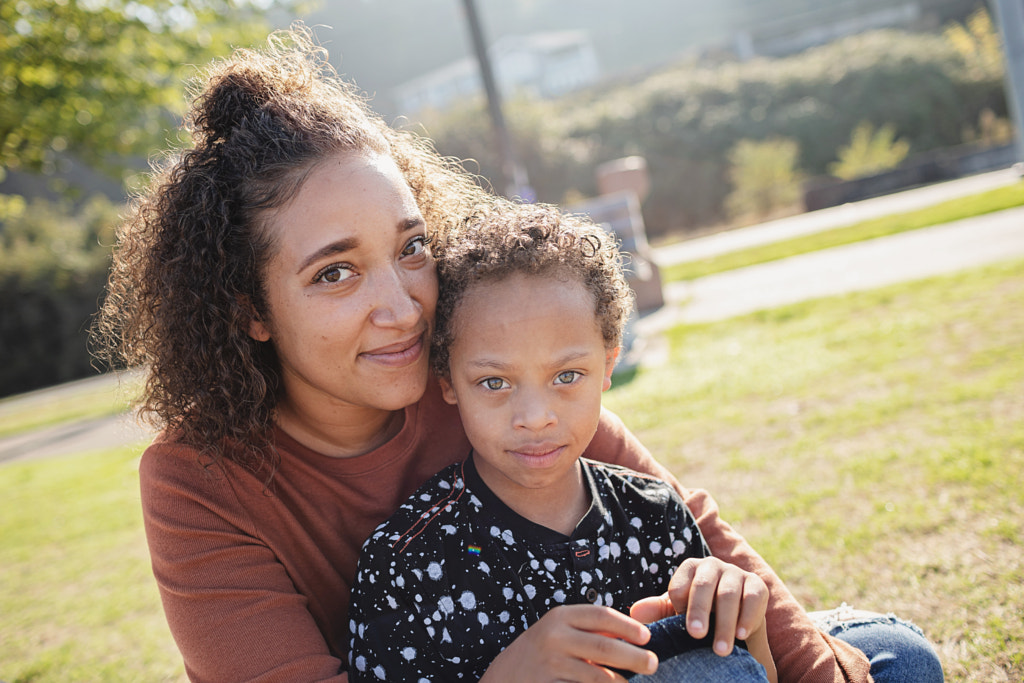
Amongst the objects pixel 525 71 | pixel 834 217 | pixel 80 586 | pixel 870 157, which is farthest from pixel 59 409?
pixel 525 71

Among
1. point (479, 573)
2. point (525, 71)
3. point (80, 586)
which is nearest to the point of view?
point (479, 573)

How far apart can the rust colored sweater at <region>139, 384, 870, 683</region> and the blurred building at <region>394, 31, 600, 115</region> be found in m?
48.0

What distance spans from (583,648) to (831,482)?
2.69 metres

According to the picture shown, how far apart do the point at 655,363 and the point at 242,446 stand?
500 cm

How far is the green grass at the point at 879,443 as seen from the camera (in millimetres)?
2570

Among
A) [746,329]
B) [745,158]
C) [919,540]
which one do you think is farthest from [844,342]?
[745,158]

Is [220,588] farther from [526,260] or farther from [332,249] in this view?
[526,260]

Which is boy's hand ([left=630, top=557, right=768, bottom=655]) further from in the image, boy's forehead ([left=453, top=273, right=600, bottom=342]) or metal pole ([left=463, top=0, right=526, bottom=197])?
metal pole ([left=463, top=0, right=526, bottom=197])

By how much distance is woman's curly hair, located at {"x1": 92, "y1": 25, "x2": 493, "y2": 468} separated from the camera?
180cm

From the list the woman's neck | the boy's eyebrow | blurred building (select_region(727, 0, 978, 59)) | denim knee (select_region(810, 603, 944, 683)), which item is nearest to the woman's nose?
the boy's eyebrow

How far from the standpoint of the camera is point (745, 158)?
63.4 ft

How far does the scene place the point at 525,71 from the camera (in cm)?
4925

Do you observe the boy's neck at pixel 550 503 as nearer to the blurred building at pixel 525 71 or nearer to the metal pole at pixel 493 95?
the metal pole at pixel 493 95

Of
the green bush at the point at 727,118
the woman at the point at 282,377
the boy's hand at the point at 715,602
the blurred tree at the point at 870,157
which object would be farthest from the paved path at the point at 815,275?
the green bush at the point at 727,118
